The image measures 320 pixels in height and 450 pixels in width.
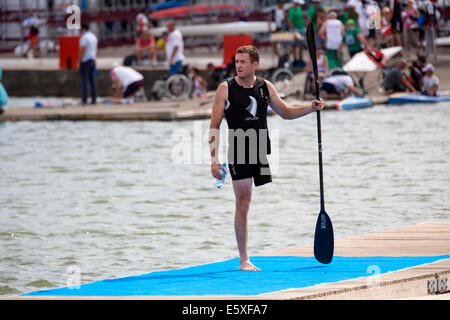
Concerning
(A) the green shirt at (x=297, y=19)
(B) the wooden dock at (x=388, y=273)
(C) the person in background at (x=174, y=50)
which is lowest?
(B) the wooden dock at (x=388, y=273)

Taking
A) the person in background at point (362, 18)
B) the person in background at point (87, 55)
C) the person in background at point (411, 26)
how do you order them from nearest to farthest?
1. the person in background at point (87, 55)
2. the person in background at point (362, 18)
3. the person in background at point (411, 26)

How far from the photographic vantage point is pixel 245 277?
26.2 feet

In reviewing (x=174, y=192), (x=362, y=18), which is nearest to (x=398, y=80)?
(x=362, y=18)

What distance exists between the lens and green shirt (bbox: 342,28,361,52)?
89.2 ft

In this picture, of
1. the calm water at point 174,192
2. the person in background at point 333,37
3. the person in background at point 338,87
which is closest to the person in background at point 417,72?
the person in background at point 338,87

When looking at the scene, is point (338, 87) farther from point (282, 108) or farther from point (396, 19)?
point (282, 108)

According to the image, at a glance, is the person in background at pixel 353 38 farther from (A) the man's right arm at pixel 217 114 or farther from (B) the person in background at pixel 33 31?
(A) the man's right arm at pixel 217 114

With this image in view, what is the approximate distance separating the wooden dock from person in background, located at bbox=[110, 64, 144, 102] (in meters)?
15.9

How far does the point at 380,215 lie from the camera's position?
1288 cm

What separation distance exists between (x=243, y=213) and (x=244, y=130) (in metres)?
0.62

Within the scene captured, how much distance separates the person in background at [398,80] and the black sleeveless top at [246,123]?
18797 mm

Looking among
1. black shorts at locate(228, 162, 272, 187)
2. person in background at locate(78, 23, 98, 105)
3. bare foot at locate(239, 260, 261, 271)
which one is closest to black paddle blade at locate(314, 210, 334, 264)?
bare foot at locate(239, 260, 261, 271)

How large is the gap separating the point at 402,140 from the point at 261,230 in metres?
8.63

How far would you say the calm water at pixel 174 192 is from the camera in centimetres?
1097
